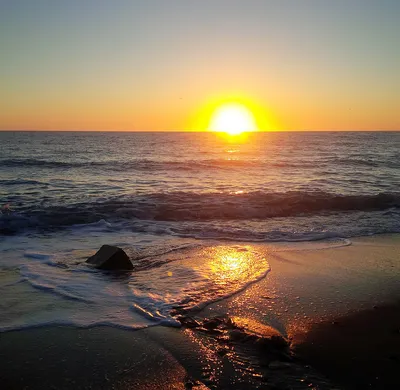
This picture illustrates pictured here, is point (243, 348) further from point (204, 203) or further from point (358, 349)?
point (204, 203)

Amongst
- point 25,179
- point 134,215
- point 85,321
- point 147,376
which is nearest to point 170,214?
point 134,215

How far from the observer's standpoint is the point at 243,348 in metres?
Result: 4.30

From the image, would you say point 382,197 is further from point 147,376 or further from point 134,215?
point 147,376

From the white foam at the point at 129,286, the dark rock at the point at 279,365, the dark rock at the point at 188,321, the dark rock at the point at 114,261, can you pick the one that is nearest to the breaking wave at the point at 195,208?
the white foam at the point at 129,286

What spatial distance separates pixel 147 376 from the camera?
3799 millimetres

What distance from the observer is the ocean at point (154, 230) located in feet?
18.6

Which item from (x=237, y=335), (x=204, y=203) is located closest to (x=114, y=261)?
(x=237, y=335)

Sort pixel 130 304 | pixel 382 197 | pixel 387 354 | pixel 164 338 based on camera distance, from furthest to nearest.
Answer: pixel 382 197 → pixel 130 304 → pixel 164 338 → pixel 387 354

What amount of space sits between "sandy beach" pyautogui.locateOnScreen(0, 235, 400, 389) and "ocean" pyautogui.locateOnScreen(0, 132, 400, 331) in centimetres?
41

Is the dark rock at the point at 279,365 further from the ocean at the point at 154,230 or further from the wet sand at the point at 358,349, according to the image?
the ocean at the point at 154,230

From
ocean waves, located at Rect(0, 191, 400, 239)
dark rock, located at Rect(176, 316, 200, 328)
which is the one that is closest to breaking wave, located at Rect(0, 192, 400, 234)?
ocean waves, located at Rect(0, 191, 400, 239)

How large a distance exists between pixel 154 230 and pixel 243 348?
701 centimetres

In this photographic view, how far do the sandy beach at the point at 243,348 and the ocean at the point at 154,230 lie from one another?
1.36 ft

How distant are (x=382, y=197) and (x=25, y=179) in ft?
58.8
